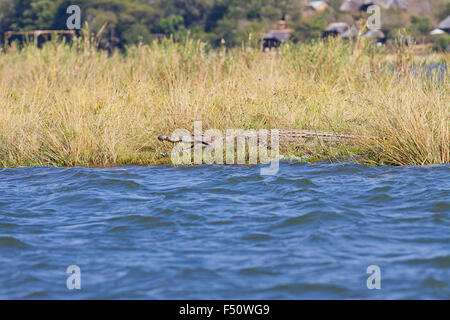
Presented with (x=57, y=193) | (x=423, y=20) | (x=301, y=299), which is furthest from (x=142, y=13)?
(x=301, y=299)

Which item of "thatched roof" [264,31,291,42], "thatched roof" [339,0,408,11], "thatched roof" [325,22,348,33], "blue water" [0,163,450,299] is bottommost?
"blue water" [0,163,450,299]

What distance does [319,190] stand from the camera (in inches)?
270

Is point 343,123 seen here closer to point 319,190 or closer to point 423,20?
point 319,190

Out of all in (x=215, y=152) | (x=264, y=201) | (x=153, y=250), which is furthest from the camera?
(x=215, y=152)

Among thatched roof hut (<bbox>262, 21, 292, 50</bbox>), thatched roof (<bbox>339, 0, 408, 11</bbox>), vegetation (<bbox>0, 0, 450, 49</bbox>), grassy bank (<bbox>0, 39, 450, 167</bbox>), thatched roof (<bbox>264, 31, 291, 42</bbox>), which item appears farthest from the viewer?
thatched roof (<bbox>339, 0, 408, 11</bbox>)

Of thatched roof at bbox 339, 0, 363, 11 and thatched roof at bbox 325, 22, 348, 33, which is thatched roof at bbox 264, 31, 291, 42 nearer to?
thatched roof at bbox 325, 22, 348, 33

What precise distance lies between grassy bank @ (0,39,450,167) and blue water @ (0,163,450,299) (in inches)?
25.5

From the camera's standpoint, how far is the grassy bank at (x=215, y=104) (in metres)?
8.07

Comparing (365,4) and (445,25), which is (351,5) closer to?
(365,4)

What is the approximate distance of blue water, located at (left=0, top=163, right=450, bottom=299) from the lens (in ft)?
14.2

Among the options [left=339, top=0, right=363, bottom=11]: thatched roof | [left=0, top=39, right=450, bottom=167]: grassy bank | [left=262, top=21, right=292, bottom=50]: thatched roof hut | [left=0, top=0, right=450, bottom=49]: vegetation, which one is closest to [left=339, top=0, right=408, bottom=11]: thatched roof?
[left=339, top=0, right=363, bottom=11]: thatched roof

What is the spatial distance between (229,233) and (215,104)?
15.1ft

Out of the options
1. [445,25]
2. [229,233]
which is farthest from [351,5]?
[229,233]

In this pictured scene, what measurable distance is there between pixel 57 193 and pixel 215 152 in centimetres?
257
